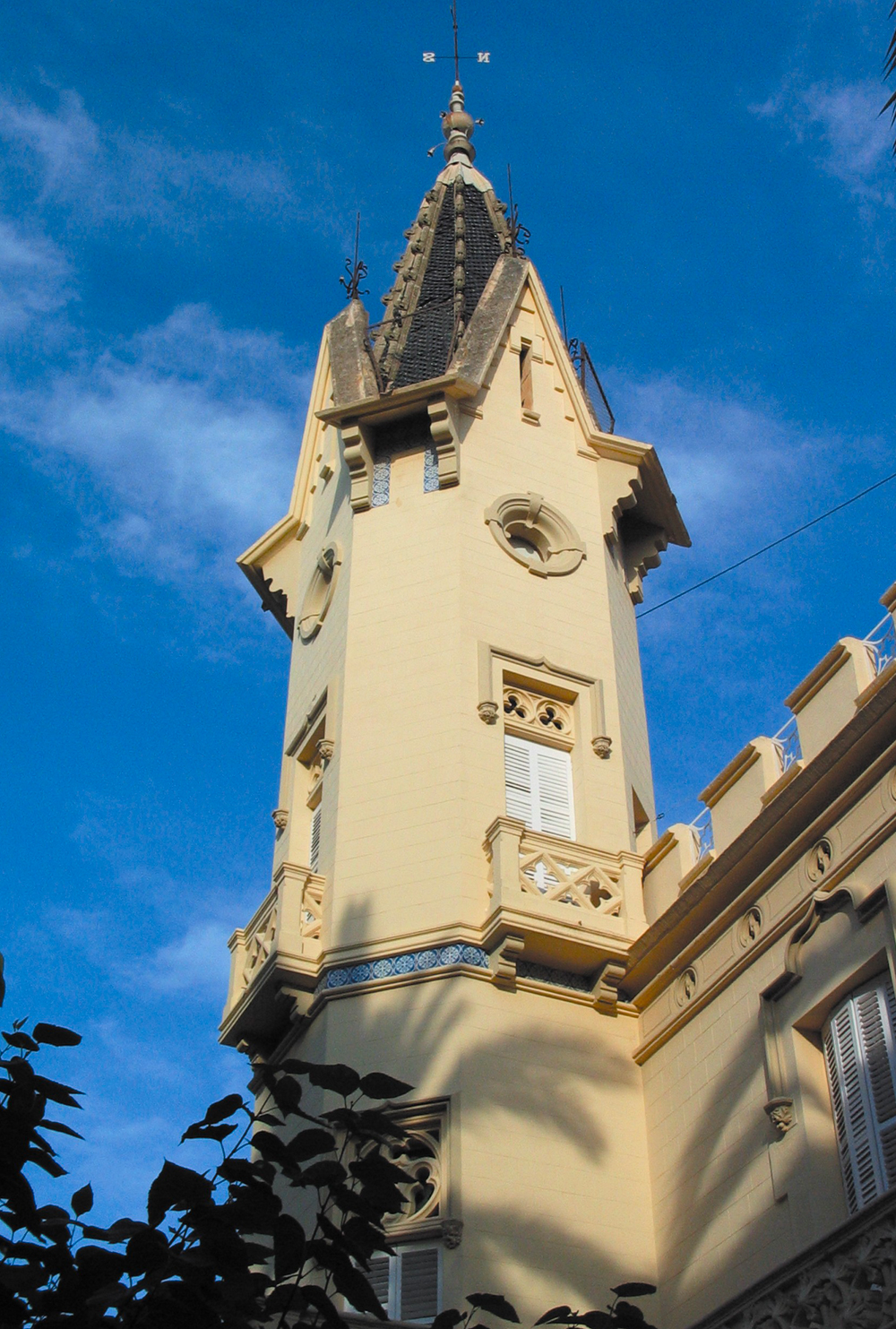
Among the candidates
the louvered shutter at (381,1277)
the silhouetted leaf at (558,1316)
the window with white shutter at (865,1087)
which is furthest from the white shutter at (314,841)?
the silhouetted leaf at (558,1316)

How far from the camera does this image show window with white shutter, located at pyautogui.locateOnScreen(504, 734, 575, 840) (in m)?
18.9

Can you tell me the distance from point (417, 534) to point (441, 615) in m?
1.55

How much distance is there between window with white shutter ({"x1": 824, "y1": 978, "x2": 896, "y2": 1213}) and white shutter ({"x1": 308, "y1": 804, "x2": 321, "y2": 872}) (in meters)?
7.34

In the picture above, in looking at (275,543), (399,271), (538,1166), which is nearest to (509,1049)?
(538,1166)

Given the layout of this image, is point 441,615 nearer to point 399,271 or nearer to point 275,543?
point 275,543

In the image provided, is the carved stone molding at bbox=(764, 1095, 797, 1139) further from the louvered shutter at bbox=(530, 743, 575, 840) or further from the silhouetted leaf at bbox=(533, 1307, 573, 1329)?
the silhouetted leaf at bbox=(533, 1307, 573, 1329)

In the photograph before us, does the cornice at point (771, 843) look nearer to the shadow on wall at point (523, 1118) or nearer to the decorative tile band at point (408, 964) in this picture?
the shadow on wall at point (523, 1118)

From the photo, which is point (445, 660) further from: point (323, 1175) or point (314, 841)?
point (323, 1175)

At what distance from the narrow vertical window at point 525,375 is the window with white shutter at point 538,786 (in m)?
6.00

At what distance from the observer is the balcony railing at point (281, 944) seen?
17.4m

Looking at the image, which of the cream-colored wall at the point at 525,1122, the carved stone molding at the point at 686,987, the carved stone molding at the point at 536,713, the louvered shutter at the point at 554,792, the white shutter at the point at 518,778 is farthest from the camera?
the carved stone molding at the point at 536,713

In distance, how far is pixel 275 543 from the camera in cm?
2484

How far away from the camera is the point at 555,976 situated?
1720cm

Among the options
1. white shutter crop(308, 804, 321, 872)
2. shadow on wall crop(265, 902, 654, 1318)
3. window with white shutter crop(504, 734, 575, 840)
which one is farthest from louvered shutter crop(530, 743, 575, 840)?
white shutter crop(308, 804, 321, 872)
